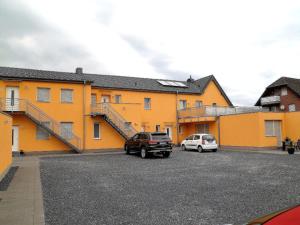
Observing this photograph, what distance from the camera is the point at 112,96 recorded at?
29.6 m

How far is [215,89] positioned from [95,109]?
16.8 m

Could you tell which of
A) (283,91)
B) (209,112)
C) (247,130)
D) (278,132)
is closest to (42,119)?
(209,112)

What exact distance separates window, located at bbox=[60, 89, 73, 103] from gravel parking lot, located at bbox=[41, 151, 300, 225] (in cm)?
1380

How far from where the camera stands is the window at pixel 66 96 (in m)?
25.8

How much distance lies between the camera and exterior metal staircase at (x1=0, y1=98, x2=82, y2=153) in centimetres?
2298

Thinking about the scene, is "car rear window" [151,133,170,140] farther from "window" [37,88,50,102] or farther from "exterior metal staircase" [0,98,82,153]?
"window" [37,88,50,102]

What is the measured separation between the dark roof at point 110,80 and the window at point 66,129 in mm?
3875

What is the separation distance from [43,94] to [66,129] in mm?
3603

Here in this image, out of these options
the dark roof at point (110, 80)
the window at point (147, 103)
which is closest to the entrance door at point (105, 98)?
the dark roof at point (110, 80)

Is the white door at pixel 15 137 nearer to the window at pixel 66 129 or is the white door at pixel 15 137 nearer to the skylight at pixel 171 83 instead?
the window at pixel 66 129

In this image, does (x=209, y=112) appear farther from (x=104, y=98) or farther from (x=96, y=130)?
(x=96, y=130)

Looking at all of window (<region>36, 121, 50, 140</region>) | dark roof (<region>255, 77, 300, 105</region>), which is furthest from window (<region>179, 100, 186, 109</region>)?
dark roof (<region>255, 77, 300, 105</region>)

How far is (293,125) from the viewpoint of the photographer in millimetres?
25250

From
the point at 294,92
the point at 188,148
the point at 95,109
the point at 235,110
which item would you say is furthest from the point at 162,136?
the point at 294,92
